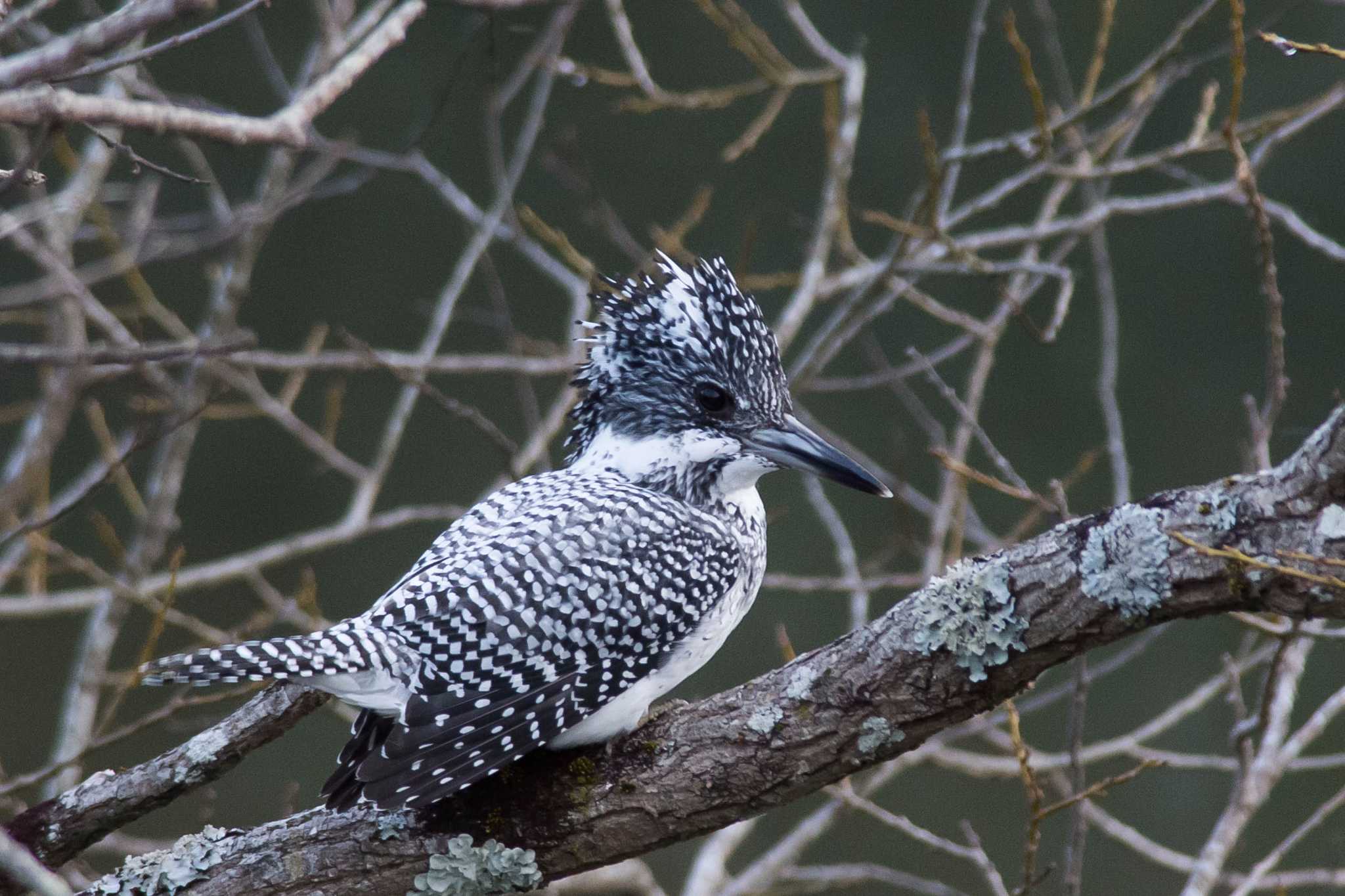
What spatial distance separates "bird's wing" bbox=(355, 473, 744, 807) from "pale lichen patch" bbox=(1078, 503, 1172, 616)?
0.87m

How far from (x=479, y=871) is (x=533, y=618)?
0.42m

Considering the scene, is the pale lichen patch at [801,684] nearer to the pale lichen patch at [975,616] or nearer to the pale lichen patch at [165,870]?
the pale lichen patch at [975,616]

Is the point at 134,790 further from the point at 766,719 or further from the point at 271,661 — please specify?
the point at 766,719

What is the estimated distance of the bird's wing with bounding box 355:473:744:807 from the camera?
82.4 inches

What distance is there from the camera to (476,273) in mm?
6117

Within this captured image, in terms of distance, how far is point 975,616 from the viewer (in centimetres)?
177

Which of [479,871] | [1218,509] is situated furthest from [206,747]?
[1218,509]

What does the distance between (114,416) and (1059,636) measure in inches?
190

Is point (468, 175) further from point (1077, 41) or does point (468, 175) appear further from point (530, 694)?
point (530, 694)

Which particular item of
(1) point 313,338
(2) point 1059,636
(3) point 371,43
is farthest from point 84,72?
(1) point 313,338

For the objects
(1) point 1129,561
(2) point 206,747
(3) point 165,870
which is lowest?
(3) point 165,870

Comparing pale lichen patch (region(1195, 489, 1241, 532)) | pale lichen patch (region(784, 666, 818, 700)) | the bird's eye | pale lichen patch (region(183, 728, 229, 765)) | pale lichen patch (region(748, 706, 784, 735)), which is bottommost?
pale lichen patch (region(183, 728, 229, 765))

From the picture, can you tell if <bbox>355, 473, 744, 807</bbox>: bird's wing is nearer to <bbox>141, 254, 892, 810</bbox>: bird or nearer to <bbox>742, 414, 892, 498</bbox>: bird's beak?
<bbox>141, 254, 892, 810</bbox>: bird

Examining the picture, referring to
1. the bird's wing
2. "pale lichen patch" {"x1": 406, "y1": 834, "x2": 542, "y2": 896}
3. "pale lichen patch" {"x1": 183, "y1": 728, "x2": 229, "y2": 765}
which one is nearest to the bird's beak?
the bird's wing
